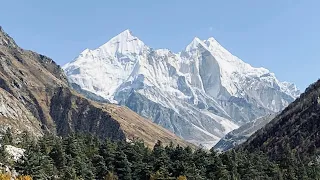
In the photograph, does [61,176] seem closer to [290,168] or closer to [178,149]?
[178,149]

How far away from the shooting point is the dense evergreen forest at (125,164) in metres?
110

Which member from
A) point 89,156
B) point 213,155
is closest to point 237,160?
point 213,155

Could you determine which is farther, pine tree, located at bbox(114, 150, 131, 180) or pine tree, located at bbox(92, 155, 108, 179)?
pine tree, located at bbox(114, 150, 131, 180)

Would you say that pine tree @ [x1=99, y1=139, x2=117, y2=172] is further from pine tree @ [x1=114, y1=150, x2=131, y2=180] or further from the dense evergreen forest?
pine tree @ [x1=114, y1=150, x2=131, y2=180]

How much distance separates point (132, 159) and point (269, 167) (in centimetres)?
4842

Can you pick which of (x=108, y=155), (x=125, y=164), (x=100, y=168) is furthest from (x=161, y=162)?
(x=100, y=168)

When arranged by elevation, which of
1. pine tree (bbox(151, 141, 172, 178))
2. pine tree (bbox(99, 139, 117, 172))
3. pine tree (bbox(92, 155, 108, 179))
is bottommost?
pine tree (bbox(92, 155, 108, 179))

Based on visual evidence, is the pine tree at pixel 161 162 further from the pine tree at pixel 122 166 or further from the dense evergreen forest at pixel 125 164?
the pine tree at pixel 122 166

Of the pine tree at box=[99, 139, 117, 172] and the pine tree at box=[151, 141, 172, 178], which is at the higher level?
the pine tree at box=[151, 141, 172, 178]

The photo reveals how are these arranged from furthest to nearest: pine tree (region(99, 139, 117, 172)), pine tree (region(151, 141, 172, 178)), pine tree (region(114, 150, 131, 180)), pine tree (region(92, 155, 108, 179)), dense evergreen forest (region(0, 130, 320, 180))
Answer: pine tree (region(99, 139, 117, 172)), pine tree (region(114, 150, 131, 180)), pine tree (region(92, 155, 108, 179)), pine tree (region(151, 141, 172, 178)), dense evergreen forest (region(0, 130, 320, 180))

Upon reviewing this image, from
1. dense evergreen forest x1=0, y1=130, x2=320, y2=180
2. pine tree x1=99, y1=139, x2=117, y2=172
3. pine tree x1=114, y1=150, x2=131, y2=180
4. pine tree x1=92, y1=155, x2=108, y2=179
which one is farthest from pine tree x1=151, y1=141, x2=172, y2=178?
pine tree x1=92, y1=155, x2=108, y2=179

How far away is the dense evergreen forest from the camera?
362 feet

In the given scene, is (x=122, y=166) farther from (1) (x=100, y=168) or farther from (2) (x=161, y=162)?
(2) (x=161, y=162)

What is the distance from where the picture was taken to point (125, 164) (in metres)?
136
